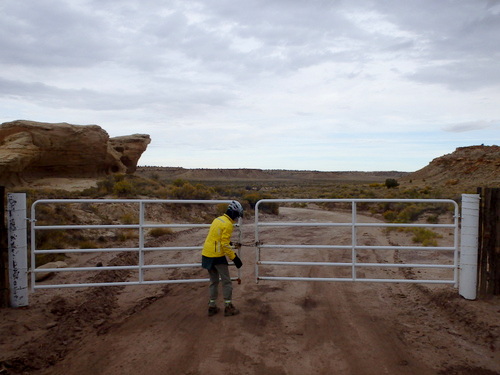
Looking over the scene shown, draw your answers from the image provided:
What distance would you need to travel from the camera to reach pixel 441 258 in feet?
37.3

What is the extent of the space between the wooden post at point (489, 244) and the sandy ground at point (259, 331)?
0.98 ft

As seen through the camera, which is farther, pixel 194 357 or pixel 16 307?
pixel 16 307

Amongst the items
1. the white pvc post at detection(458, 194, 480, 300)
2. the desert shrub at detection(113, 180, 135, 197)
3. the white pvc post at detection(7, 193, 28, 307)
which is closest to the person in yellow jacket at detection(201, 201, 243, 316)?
the white pvc post at detection(7, 193, 28, 307)

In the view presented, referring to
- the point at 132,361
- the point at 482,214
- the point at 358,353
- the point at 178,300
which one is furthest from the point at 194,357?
the point at 482,214

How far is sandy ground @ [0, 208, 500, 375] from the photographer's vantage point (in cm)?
475

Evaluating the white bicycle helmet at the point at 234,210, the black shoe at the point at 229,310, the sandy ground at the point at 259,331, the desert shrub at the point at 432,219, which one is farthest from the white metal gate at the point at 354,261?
the desert shrub at the point at 432,219

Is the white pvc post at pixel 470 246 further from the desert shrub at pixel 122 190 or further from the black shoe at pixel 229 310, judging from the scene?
the desert shrub at pixel 122 190

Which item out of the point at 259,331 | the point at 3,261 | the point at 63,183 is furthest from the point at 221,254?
the point at 63,183

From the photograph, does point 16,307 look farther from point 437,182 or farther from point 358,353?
point 437,182

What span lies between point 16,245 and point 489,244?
746cm

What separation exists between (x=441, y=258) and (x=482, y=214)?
16.1ft

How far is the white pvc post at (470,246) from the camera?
6.78m

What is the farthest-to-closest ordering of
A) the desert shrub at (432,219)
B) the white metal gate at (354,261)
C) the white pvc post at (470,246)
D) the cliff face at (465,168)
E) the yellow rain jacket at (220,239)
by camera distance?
the cliff face at (465,168) < the desert shrub at (432,219) < the white metal gate at (354,261) < the white pvc post at (470,246) < the yellow rain jacket at (220,239)

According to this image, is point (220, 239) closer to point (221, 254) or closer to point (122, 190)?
point (221, 254)
